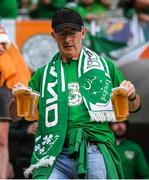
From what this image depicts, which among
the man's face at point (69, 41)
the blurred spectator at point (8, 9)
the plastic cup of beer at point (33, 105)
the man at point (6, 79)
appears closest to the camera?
the plastic cup of beer at point (33, 105)

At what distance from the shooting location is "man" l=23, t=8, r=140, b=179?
475cm

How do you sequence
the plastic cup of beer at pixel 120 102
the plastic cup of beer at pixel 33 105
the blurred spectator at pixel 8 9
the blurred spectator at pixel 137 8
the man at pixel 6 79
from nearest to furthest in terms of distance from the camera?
the plastic cup of beer at pixel 120 102 → the plastic cup of beer at pixel 33 105 → the man at pixel 6 79 → the blurred spectator at pixel 8 9 → the blurred spectator at pixel 137 8

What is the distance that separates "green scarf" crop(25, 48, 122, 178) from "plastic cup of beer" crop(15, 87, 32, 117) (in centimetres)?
17

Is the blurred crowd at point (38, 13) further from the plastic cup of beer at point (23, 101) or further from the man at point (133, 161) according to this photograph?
the plastic cup of beer at point (23, 101)

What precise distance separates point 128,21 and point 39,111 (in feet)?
15.4

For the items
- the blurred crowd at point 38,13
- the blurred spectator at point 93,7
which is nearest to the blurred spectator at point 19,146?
the blurred crowd at point 38,13

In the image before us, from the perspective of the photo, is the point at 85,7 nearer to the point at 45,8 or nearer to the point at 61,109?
the point at 45,8

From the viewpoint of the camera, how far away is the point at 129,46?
9375 millimetres

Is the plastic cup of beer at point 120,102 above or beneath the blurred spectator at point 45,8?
beneath

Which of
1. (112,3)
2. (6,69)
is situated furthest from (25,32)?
(6,69)

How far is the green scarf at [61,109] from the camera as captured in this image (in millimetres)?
4773

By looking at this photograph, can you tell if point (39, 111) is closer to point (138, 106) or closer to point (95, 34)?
point (138, 106)

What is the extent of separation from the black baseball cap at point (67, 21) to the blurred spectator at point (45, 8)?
4.43 m

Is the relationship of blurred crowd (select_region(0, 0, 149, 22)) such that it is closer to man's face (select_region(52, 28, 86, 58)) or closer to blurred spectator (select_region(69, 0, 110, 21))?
blurred spectator (select_region(69, 0, 110, 21))
